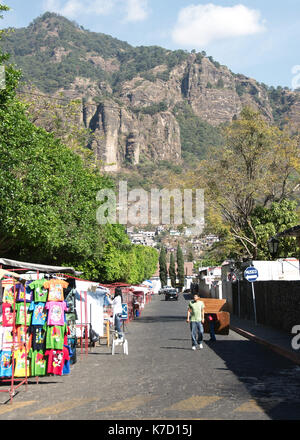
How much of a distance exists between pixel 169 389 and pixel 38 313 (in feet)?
11.7

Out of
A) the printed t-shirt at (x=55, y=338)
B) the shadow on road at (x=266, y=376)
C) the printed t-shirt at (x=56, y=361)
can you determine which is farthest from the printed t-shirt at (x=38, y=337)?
the shadow on road at (x=266, y=376)

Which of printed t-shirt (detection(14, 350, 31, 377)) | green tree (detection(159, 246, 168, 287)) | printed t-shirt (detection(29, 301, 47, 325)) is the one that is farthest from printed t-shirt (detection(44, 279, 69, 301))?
green tree (detection(159, 246, 168, 287))

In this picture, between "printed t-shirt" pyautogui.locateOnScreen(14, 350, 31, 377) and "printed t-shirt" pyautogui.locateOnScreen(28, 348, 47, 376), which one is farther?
"printed t-shirt" pyautogui.locateOnScreen(28, 348, 47, 376)

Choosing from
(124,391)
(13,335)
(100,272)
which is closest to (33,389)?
(13,335)

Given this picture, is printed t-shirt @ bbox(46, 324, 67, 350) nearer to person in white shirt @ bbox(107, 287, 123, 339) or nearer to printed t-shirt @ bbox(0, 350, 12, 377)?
printed t-shirt @ bbox(0, 350, 12, 377)

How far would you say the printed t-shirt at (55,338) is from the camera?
38.9ft

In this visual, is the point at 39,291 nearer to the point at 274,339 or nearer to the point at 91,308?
the point at 91,308

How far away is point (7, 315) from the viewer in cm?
1133

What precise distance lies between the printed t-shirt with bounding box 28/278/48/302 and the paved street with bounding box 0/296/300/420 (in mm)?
1809

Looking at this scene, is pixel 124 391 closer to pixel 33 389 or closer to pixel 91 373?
pixel 33 389

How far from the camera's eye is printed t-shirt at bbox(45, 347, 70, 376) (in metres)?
12.0

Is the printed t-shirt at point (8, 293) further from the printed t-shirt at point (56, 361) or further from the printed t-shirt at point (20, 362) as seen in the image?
the printed t-shirt at point (56, 361)

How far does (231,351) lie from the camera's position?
663 inches
